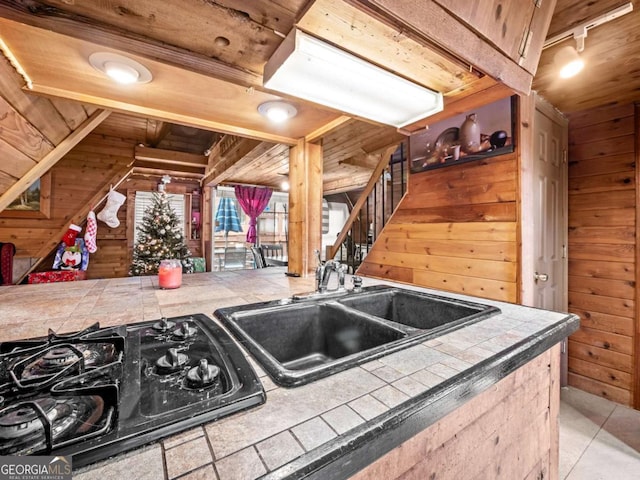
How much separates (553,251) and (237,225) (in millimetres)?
6148

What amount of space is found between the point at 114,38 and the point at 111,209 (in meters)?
4.54

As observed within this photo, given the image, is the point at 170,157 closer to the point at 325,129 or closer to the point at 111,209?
the point at 111,209

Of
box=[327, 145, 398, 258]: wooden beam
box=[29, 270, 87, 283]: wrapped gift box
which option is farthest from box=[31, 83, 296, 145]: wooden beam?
box=[29, 270, 87, 283]: wrapped gift box

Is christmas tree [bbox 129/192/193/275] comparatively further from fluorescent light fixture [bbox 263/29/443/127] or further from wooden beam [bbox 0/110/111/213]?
fluorescent light fixture [bbox 263/29/443/127]

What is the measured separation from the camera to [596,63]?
5.54 ft

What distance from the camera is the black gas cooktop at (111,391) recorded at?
0.40 m

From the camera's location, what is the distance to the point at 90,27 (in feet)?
2.97

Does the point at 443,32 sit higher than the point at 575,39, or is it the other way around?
the point at 575,39

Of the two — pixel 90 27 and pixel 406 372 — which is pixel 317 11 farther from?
pixel 406 372

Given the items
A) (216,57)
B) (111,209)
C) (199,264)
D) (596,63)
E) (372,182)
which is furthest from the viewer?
(199,264)

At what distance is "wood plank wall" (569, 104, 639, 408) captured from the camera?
2.11m

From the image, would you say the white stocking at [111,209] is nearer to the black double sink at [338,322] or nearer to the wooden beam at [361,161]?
the wooden beam at [361,161]

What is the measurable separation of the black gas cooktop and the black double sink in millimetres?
200

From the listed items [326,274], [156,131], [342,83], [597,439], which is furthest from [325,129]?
[156,131]
